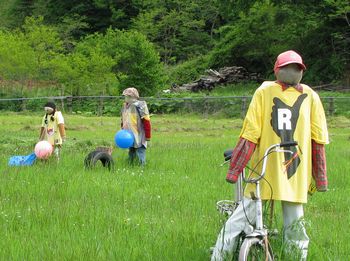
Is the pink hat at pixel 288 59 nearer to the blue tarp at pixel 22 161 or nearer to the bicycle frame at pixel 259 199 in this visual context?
the bicycle frame at pixel 259 199

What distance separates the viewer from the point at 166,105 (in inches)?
1420

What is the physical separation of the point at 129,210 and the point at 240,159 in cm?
307

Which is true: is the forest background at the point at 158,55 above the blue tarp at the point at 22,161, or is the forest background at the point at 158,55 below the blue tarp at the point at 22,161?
above

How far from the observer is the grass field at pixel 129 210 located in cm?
548

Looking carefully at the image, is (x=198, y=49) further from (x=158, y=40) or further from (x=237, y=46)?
(x=237, y=46)

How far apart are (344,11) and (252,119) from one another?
32.8 meters

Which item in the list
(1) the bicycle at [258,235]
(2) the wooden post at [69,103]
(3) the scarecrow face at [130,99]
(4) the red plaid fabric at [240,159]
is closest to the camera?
(1) the bicycle at [258,235]

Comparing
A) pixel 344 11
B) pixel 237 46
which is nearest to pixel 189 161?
pixel 344 11

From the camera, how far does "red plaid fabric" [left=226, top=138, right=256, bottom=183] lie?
A: 4844 millimetres

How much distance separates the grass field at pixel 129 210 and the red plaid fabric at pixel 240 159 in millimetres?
944

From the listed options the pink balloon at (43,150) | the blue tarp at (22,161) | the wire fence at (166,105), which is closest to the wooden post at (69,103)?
the wire fence at (166,105)

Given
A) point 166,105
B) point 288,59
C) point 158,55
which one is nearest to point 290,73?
point 288,59

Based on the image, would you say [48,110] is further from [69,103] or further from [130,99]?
[69,103]

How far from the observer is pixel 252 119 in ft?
16.1
